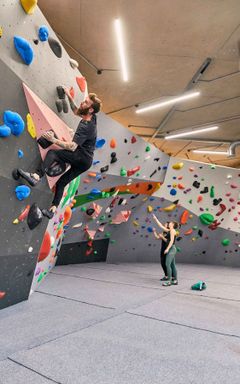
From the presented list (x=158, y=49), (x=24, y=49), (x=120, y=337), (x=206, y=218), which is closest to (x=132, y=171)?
(x=158, y=49)

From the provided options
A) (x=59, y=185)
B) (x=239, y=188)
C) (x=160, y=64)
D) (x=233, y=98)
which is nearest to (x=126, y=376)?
(x=59, y=185)

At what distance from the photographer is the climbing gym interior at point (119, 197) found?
2.17 m

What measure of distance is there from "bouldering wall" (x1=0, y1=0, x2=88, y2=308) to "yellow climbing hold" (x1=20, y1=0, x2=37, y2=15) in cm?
2

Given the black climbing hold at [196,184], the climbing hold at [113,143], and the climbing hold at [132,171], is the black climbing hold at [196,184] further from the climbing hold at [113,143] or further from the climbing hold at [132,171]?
the climbing hold at [113,143]

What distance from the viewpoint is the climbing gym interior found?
2170 millimetres

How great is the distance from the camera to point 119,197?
6.55m

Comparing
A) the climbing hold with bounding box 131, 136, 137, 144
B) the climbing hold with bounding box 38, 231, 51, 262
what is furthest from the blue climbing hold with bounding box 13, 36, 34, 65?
the climbing hold with bounding box 131, 136, 137, 144

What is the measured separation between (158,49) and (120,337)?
5129 millimetres

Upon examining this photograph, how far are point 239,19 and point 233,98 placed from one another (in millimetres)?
2704

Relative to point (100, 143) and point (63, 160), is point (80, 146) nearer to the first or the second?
point (63, 160)

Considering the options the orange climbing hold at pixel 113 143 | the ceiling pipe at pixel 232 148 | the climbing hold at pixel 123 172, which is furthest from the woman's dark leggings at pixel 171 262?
the ceiling pipe at pixel 232 148

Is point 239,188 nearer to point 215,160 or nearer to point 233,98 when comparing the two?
point 233,98

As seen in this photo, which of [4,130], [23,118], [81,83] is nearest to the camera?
[4,130]

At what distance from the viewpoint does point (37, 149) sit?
2760mm
